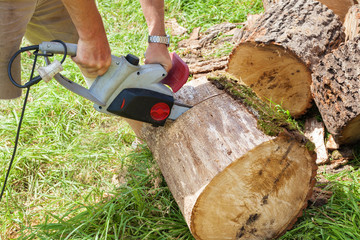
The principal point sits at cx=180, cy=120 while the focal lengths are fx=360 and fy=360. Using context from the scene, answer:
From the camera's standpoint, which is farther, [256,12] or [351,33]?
[256,12]

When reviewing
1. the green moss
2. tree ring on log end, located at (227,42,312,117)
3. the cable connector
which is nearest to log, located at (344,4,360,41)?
tree ring on log end, located at (227,42,312,117)

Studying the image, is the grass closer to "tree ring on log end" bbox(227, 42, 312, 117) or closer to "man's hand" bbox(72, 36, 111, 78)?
"tree ring on log end" bbox(227, 42, 312, 117)

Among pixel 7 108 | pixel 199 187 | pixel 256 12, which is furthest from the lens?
pixel 256 12

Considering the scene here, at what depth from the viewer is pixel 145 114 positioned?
6.68 ft

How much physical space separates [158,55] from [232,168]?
780mm

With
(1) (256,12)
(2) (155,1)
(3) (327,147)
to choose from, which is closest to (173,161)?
(2) (155,1)

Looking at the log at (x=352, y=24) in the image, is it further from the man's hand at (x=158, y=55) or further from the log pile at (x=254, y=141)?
the man's hand at (x=158, y=55)

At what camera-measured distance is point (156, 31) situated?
215 cm

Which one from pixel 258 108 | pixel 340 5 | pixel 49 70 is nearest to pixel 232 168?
pixel 258 108

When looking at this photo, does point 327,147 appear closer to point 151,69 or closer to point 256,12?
point 151,69

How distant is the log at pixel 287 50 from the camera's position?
2.68 meters

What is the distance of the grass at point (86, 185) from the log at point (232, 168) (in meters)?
0.22

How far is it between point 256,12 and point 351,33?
165cm

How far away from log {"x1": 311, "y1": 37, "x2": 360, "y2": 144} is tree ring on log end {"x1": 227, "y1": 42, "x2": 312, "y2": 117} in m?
0.23
